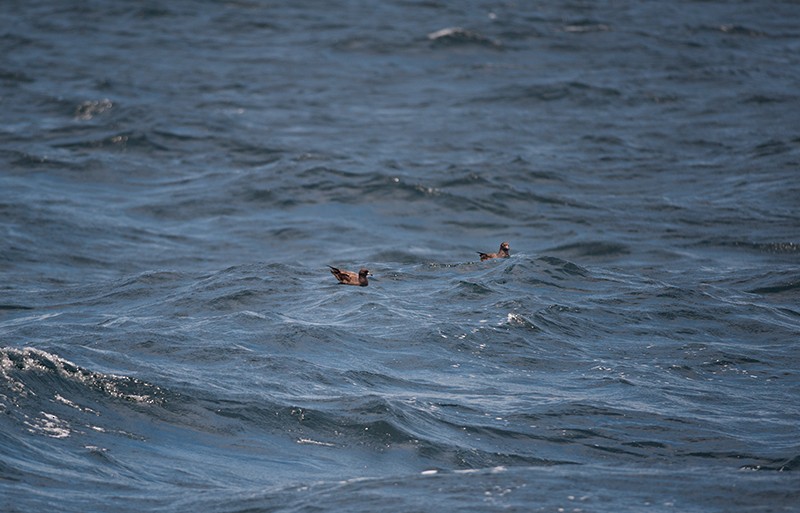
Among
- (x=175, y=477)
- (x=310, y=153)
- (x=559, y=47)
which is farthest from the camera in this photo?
(x=559, y=47)

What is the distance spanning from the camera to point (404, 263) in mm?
16141

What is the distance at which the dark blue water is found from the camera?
8359 mm

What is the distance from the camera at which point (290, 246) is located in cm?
1772

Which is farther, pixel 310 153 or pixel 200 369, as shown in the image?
pixel 310 153

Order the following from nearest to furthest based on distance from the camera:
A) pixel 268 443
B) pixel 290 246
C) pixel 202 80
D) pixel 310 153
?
pixel 268 443, pixel 290 246, pixel 310 153, pixel 202 80

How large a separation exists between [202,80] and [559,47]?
1048cm

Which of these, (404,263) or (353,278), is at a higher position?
(353,278)

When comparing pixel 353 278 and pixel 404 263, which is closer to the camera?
pixel 353 278

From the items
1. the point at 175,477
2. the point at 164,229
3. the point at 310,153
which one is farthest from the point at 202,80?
the point at 175,477

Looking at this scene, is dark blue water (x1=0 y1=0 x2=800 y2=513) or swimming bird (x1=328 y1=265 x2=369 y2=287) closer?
dark blue water (x1=0 y1=0 x2=800 y2=513)

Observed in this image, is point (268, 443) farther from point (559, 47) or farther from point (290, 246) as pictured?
point (559, 47)

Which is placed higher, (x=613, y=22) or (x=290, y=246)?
(x=613, y=22)

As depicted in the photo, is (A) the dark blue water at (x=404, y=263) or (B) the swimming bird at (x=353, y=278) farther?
(B) the swimming bird at (x=353, y=278)

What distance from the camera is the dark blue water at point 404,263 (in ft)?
27.4
